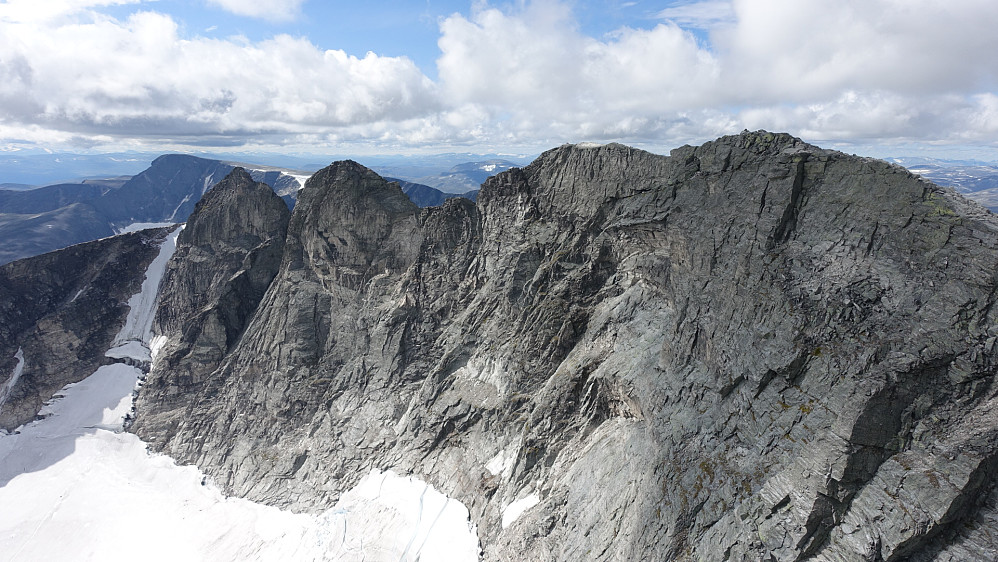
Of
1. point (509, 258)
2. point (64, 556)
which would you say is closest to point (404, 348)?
point (509, 258)

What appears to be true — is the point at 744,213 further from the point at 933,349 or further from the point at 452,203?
the point at 452,203

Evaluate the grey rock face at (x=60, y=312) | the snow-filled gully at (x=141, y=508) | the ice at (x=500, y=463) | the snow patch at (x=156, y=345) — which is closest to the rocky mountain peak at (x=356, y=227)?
the snow-filled gully at (x=141, y=508)

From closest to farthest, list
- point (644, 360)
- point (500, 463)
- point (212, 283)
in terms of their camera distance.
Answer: point (644, 360), point (500, 463), point (212, 283)

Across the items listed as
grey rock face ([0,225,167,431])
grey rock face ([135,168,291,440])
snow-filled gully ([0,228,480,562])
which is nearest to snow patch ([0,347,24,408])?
grey rock face ([0,225,167,431])

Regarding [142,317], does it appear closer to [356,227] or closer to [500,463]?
[356,227]

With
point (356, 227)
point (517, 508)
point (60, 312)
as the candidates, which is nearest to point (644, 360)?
point (517, 508)

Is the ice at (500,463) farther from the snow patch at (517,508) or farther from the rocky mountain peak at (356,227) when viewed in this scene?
the rocky mountain peak at (356,227)
